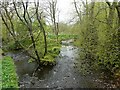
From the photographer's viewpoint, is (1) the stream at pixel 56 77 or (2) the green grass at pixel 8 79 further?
(1) the stream at pixel 56 77

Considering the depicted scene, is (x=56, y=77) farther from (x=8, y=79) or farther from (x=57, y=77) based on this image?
(x=8, y=79)

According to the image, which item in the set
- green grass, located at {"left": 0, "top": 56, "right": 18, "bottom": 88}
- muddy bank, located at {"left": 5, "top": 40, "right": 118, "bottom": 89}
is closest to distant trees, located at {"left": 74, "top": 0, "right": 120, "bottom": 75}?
muddy bank, located at {"left": 5, "top": 40, "right": 118, "bottom": 89}

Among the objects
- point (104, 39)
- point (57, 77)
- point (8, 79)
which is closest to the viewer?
point (8, 79)

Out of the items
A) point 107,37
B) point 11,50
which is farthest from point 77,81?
point 11,50

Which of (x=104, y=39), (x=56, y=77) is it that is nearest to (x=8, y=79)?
(x=56, y=77)

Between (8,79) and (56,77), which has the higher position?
(8,79)

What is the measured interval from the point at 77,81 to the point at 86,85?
3.04ft

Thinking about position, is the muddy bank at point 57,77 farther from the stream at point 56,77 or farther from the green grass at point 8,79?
the green grass at point 8,79

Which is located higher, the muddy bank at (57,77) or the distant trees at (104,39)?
the distant trees at (104,39)

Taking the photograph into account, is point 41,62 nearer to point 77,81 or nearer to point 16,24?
point 77,81

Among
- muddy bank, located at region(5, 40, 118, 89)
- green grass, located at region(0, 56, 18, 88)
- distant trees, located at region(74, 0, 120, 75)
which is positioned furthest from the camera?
muddy bank, located at region(5, 40, 118, 89)

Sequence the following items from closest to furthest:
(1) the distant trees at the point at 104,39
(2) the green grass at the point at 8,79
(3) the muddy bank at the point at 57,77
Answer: (2) the green grass at the point at 8,79, (1) the distant trees at the point at 104,39, (3) the muddy bank at the point at 57,77

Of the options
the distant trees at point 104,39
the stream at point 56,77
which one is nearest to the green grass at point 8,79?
the stream at point 56,77

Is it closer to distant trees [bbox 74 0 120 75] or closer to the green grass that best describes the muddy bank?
the green grass
